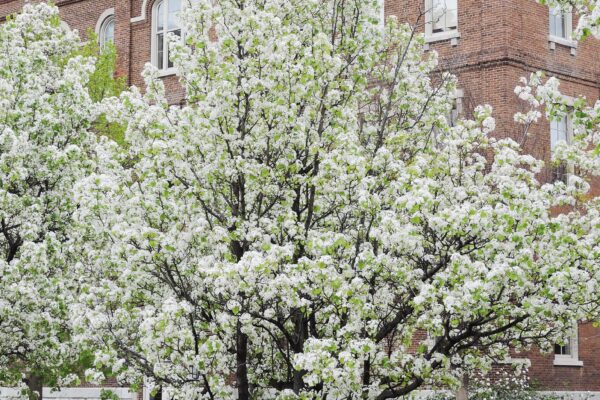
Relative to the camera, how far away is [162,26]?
1241 inches

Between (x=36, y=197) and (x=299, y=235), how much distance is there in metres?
5.70

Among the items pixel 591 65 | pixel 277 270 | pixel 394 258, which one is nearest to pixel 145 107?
pixel 277 270

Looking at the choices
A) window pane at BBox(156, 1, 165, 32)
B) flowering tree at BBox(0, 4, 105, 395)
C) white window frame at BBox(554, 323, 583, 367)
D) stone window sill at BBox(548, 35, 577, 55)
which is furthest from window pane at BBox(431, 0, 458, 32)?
flowering tree at BBox(0, 4, 105, 395)

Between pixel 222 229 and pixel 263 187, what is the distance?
0.90m

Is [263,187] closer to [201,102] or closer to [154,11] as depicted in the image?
[201,102]

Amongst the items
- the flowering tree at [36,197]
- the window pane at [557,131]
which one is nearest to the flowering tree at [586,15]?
the flowering tree at [36,197]

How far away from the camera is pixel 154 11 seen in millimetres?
31875

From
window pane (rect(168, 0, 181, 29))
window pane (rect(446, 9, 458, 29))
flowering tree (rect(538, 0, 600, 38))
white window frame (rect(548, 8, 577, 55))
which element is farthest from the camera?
window pane (rect(168, 0, 181, 29))

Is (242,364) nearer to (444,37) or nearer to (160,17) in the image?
(444,37)

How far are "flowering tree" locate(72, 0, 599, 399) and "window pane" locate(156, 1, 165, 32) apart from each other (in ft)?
61.0

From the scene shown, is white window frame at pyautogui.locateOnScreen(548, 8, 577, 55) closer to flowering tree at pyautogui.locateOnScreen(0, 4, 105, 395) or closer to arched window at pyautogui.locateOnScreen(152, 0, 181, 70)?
arched window at pyautogui.locateOnScreen(152, 0, 181, 70)

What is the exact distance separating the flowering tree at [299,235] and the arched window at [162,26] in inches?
712

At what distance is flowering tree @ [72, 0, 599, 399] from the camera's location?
11.1m

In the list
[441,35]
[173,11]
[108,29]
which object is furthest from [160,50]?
[441,35]
